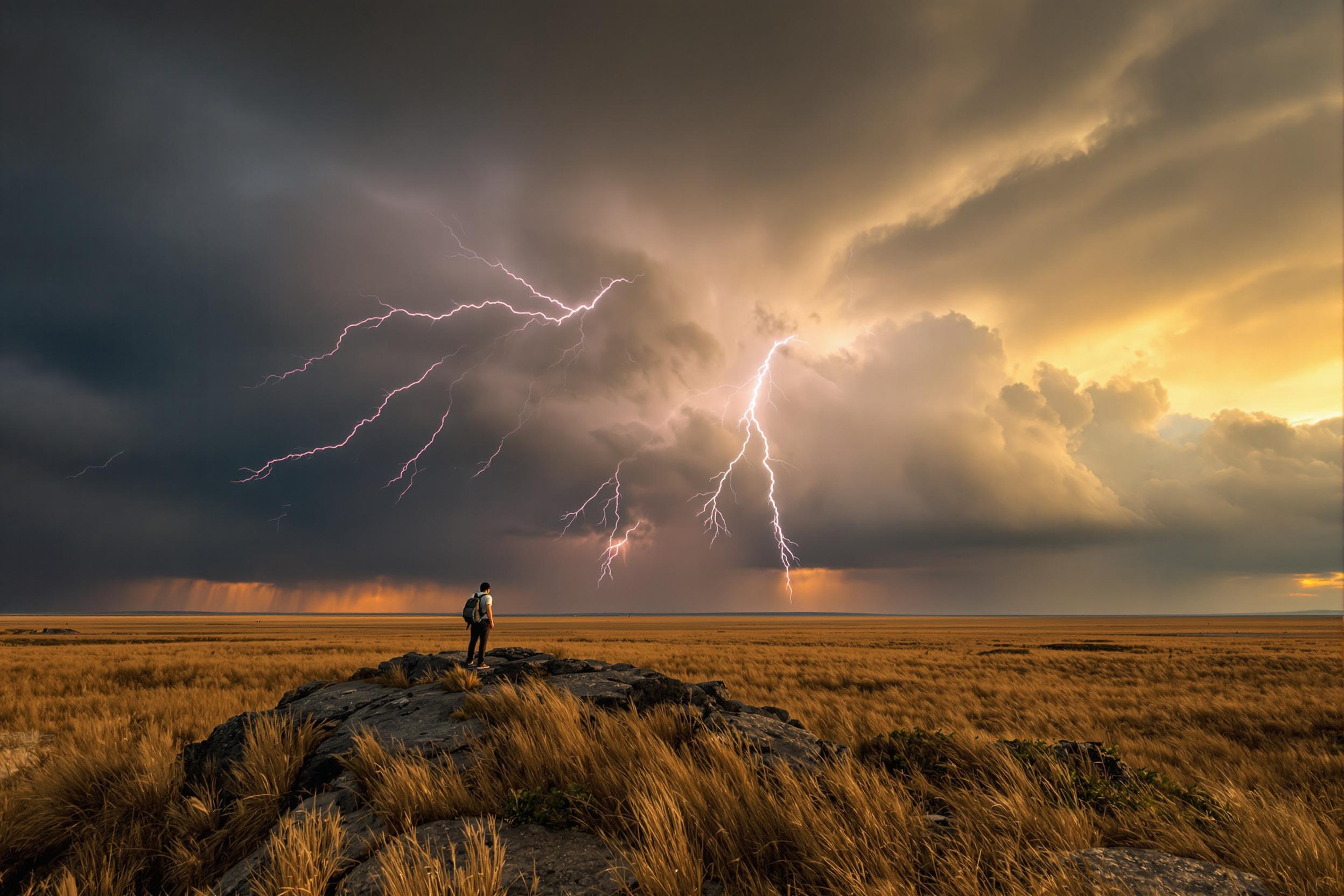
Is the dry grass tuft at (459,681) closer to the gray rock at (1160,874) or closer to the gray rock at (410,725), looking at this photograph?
the gray rock at (410,725)

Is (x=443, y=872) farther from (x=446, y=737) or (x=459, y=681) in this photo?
(x=459, y=681)

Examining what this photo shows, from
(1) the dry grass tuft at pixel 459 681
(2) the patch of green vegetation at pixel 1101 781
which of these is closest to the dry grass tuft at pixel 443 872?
(2) the patch of green vegetation at pixel 1101 781

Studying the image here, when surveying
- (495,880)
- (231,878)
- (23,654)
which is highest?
(495,880)

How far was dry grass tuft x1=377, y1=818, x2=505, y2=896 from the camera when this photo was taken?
364cm

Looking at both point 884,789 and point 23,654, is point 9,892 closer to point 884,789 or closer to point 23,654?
point 884,789

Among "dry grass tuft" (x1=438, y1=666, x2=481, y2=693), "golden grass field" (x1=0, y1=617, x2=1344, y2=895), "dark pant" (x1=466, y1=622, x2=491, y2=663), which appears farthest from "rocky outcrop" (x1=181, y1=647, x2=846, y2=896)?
"dark pant" (x1=466, y1=622, x2=491, y2=663)

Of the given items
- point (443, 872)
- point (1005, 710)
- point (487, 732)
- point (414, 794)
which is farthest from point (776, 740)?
point (1005, 710)

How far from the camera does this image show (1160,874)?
3695 mm

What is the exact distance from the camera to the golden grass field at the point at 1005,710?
4.08 metres

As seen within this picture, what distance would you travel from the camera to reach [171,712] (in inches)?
635

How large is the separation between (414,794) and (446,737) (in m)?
2.14

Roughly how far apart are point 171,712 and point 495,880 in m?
18.2

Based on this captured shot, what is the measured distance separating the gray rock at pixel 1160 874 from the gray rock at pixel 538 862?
2996mm

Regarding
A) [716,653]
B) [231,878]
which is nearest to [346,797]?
[231,878]
